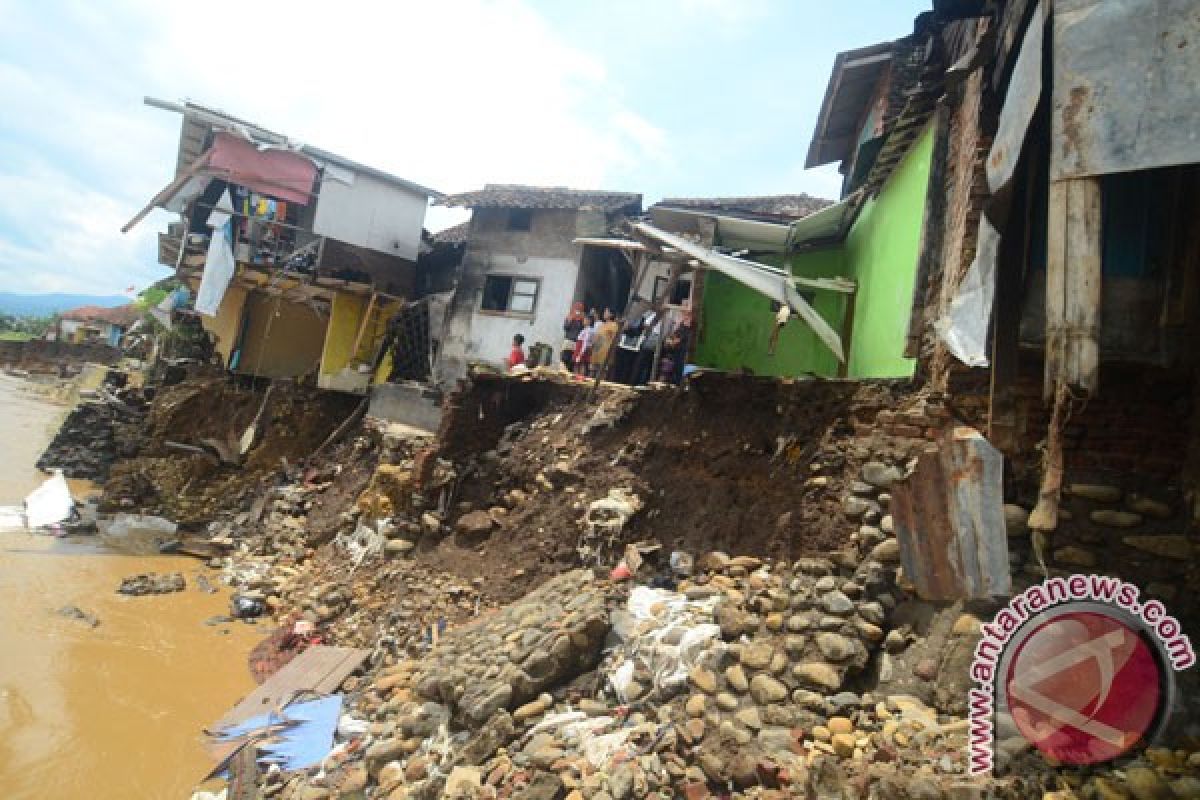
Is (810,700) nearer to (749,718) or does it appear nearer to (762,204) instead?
(749,718)

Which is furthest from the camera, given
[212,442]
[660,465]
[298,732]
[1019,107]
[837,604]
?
[212,442]

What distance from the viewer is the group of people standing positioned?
34.5 ft

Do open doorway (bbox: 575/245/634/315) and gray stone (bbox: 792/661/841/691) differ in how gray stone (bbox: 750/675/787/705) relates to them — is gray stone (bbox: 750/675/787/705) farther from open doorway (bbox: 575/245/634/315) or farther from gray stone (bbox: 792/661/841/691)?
open doorway (bbox: 575/245/634/315)

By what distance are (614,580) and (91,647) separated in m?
7.74

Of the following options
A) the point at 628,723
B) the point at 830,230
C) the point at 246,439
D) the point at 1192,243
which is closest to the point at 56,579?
the point at 246,439

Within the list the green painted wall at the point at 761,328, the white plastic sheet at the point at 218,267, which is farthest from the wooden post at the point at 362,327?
the green painted wall at the point at 761,328

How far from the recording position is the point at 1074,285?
255 centimetres

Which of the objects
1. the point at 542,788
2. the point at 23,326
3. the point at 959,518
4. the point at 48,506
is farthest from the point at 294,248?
the point at 23,326

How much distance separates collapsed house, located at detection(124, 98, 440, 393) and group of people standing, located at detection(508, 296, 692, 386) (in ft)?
22.4

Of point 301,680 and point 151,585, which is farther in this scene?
point 151,585

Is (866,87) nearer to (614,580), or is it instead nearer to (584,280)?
(584,280)

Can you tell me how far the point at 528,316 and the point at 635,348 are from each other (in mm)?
5101

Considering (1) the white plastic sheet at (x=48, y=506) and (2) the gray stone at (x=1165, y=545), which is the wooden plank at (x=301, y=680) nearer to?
(2) the gray stone at (x=1165, y=545)

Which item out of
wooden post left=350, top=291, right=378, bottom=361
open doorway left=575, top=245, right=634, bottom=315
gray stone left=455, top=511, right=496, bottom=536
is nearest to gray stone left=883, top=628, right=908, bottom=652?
gray stone left=455, top=511, right=496, bottom=536
